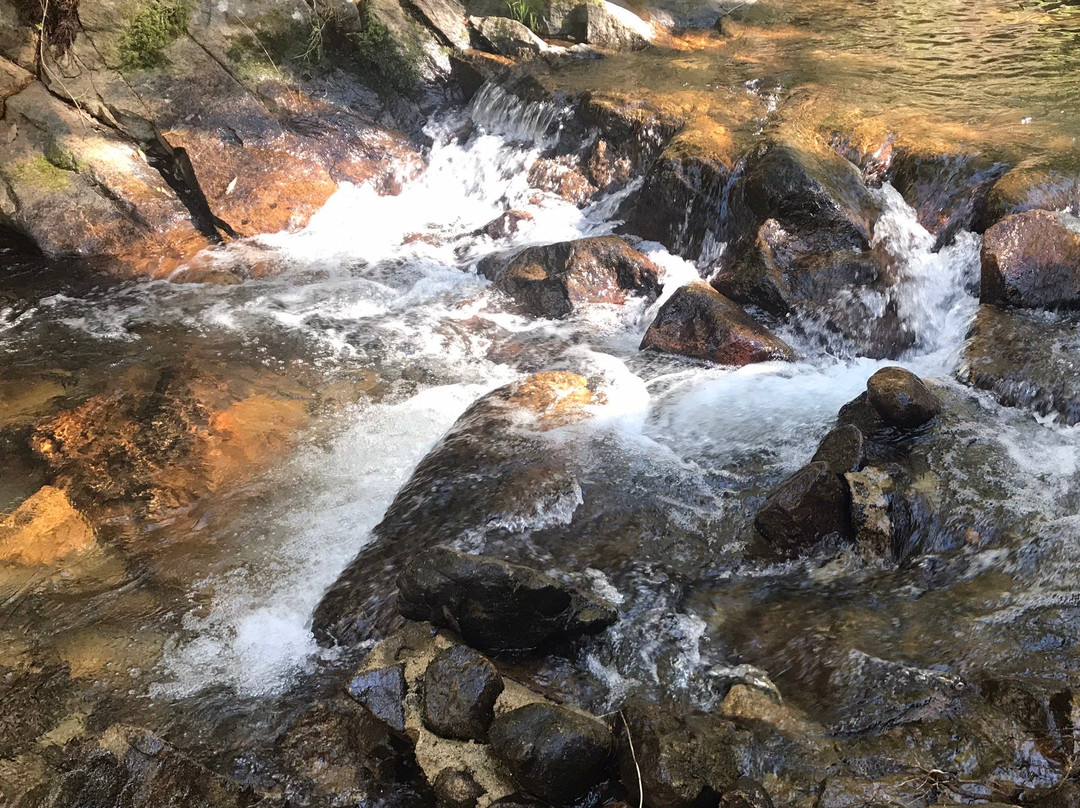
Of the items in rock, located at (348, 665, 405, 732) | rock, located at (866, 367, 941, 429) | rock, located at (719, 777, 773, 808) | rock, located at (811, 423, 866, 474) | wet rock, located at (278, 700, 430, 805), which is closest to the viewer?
rock, located at (719, 777, 773, 808)

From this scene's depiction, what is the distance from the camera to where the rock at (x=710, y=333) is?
5359mm

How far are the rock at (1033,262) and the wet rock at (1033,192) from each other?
26 centimetres

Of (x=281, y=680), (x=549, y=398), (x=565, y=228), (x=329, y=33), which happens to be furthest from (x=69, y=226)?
(x=281, y=680)

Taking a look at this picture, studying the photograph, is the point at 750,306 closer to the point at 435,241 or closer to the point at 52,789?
the point at 435,241

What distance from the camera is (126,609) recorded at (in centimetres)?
341

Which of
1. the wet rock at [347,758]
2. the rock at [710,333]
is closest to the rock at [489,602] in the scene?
the wet rock at [347,758]

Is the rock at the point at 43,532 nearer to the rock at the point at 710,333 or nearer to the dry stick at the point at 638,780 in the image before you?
the dry stick at the point at 638,780

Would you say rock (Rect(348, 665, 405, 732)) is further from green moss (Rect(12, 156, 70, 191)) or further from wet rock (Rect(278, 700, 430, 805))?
green moss (Rect(12, 156, 70, 191))

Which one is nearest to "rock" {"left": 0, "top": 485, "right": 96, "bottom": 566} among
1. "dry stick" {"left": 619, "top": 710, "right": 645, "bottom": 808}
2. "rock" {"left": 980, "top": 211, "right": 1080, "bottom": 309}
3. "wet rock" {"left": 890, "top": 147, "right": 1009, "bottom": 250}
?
"dry stick" {"left": 619, "top": 710, "right": 645, "bottom": 808}

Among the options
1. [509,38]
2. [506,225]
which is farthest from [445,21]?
→ [506,225]

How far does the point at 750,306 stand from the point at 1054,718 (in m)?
3.95

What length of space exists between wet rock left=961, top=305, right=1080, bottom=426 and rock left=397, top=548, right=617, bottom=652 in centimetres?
300

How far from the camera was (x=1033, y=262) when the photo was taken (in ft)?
16.8

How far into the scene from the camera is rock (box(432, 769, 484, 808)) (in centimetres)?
237
